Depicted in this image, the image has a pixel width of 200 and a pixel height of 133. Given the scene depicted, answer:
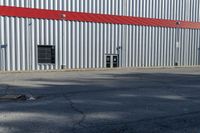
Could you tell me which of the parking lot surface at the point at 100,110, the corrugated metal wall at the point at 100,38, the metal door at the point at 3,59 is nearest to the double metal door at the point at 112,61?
the corrugated metal wall at the point at 100,38

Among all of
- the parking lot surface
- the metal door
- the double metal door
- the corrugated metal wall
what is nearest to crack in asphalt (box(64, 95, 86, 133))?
the parking lot surface

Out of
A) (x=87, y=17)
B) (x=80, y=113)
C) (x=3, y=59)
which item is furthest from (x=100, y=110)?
(x=87, y=17)

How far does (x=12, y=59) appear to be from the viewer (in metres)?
22.9

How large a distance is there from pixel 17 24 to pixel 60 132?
16.3 meters

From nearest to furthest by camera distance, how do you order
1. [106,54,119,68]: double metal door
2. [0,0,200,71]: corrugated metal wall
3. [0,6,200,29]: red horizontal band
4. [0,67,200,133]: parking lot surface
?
[0,67,200,133]: parking lot surface < [0,6,200,29]: red horizontal band < [0,0,200,71]: corrugated metal wall < [106,54,119,68]: double metal door

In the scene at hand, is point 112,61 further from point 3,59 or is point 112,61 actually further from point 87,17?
point 3,59

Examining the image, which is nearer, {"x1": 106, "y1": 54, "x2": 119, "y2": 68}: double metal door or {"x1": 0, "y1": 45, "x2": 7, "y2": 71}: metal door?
{"x1": 0, "y1": 45, "x2": 7, "y2": 71}: metal door

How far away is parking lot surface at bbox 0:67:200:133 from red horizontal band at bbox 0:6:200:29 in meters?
9.05

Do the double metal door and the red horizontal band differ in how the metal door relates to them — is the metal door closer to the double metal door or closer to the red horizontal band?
the red horizontal band

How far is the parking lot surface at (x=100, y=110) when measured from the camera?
776 centimetres

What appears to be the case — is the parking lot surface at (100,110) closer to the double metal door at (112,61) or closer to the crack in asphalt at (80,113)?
the crack in asphalt at (80,113)

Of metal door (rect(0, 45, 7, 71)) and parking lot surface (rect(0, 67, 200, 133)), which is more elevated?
metal door (rect(0, 45, 7, 71))

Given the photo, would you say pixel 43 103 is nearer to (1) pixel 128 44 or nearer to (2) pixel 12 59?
(2) pixel 12 59

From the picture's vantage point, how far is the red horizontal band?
22609 mm
